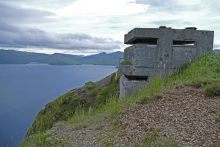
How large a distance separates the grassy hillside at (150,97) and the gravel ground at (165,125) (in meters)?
0.09

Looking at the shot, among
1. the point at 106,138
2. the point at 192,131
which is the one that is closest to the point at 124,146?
the point at 106,138

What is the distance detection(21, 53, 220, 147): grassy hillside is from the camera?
407 centimetres

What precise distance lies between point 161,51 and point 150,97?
2533mm

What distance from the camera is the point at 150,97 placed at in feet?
17.5

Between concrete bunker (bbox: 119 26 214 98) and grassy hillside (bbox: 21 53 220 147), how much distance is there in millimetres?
365

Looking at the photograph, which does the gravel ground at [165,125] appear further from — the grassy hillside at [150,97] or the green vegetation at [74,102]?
the green vegetation at [74,102]

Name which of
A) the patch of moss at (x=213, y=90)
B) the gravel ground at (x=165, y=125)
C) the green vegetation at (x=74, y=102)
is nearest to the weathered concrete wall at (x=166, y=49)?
the gravel ground at (x=165, y=125)

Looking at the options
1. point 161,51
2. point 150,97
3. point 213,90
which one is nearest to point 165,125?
point 150,97

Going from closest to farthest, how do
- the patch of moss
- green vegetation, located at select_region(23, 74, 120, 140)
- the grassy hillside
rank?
1. the grassy hillside
2. the patch of moss
3. green vegetation, located at select_region(23, 74, 120, 140)

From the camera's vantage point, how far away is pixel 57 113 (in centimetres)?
1104

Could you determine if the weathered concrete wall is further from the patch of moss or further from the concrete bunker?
the patch of moss

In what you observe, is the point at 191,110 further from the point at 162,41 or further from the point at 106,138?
the point at 162,41

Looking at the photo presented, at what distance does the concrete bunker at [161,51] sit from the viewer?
6.84 m

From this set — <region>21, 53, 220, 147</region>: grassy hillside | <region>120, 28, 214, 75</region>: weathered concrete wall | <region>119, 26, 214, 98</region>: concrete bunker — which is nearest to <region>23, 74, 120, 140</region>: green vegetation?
<region>119, 26, 214, 98</region>: concrete bunker
